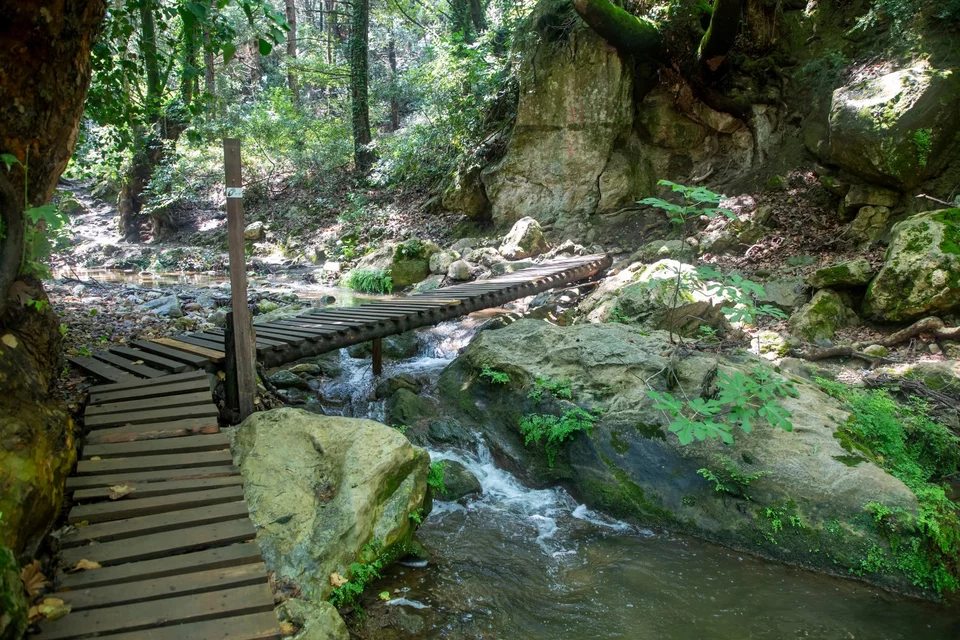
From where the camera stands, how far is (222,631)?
2.30 m

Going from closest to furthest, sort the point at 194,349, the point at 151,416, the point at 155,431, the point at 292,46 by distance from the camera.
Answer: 1. the point at 155,431
2. the point at 151,416
3. the point at 194,349
4. the point at 292,46

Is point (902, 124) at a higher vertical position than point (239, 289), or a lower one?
higher

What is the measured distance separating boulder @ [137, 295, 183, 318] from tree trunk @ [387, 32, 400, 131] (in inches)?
501

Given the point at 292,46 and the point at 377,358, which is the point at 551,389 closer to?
the point at 377,358

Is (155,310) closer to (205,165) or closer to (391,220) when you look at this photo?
Result: (391,220)

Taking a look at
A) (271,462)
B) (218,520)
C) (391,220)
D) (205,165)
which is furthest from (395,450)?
(205,165)

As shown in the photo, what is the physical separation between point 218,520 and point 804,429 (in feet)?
13.3

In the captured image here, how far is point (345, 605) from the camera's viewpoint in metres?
3.13

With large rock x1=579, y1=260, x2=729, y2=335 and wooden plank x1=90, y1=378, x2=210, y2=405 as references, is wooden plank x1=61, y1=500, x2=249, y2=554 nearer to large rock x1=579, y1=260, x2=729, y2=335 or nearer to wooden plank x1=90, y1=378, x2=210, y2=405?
wooden plank x1=90, y1=378, x2=210, y2=405

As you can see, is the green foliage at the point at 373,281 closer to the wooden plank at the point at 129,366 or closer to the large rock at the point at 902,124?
the wooden plank at the point at 129,366

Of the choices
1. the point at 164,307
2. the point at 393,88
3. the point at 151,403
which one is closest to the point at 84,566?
the point at 151,403

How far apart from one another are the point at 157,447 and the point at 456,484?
2.23 metres

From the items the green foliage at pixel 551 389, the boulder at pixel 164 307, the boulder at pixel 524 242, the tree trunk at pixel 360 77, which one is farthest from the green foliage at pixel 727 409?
the tree trunk at pixel 360 77

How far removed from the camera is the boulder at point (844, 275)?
7270 mm
